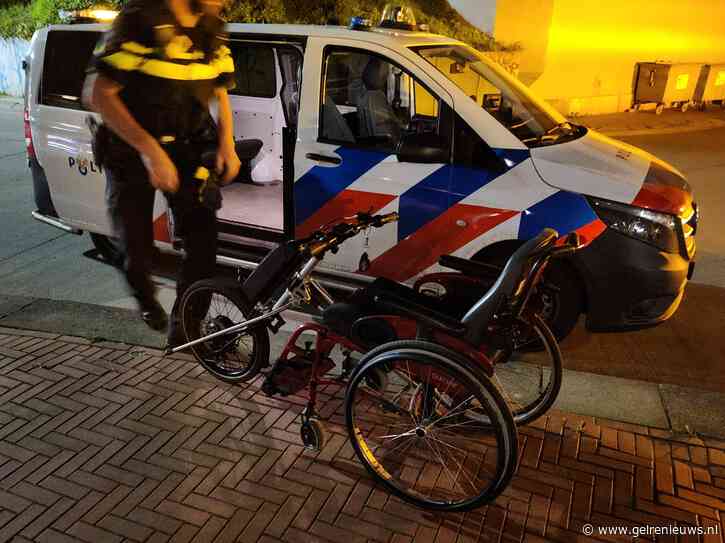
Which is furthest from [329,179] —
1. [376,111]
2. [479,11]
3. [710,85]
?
[710,85]

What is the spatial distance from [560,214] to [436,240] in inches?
30.2

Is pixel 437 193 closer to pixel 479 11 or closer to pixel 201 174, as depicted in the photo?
pixel 201 174

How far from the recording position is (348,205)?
13.5ft

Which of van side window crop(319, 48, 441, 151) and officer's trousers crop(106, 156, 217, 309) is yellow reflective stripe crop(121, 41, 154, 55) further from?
van side window crop(319, 48, 441, 151)

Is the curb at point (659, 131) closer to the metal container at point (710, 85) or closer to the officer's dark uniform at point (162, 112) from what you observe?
the metal container at point (710, 85)

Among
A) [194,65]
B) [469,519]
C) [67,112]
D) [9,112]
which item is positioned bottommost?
[9,112]

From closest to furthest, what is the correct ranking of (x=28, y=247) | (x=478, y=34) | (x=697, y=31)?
1. (x=28, y=247)
2. (x=478, y=34)
3. (x=697, y=31)

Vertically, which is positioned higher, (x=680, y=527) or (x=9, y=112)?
(x=680, y=527)

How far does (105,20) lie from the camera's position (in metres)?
4.89

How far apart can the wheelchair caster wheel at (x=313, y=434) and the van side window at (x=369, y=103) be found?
1897 millimetres

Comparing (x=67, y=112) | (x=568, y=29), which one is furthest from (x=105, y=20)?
(x=568, y=29)

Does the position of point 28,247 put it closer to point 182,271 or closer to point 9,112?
point 182,271

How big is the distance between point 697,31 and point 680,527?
49.0 feet

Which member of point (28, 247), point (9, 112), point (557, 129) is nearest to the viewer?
point (557, 129)
